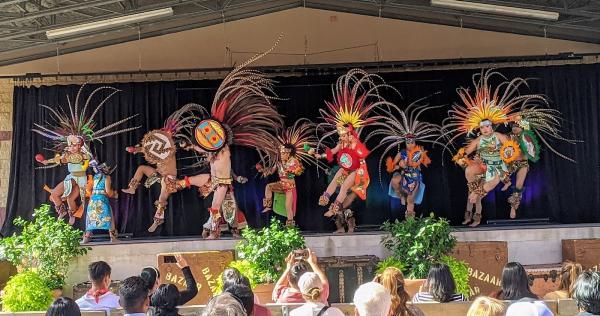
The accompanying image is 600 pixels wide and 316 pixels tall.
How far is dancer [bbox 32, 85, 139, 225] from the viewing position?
33.9ft

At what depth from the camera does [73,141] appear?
10359 millimetres

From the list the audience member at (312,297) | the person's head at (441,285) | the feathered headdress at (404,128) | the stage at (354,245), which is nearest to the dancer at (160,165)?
the stage at (354,245)

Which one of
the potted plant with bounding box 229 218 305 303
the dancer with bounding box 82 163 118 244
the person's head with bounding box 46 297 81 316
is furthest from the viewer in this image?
the dancer with bounding box 82 163 118 244

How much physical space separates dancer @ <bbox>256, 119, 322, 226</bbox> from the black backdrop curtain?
336 mm

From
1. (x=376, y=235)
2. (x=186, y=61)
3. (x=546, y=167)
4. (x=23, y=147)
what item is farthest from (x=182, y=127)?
(x=546, y=167)

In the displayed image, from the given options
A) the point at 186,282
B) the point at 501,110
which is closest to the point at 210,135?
the point at 501,110

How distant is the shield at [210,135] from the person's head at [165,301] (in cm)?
645

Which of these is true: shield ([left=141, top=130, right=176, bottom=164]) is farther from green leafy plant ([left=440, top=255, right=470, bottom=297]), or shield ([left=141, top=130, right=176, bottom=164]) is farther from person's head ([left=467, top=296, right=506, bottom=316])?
person's head ([left=467, top=296, right=506, bottom=316])

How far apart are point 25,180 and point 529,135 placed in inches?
293

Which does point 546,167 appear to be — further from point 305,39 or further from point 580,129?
point 305,39

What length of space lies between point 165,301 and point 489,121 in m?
7.65

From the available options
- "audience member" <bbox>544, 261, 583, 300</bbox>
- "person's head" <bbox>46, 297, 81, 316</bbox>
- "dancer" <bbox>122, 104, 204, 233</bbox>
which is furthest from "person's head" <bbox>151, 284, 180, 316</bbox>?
"dancer" <bbox>122, 104, 204, 233</bbox>

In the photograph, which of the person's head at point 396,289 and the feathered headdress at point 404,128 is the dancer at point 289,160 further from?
the person's head at point 396,289

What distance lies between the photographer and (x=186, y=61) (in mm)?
11734
